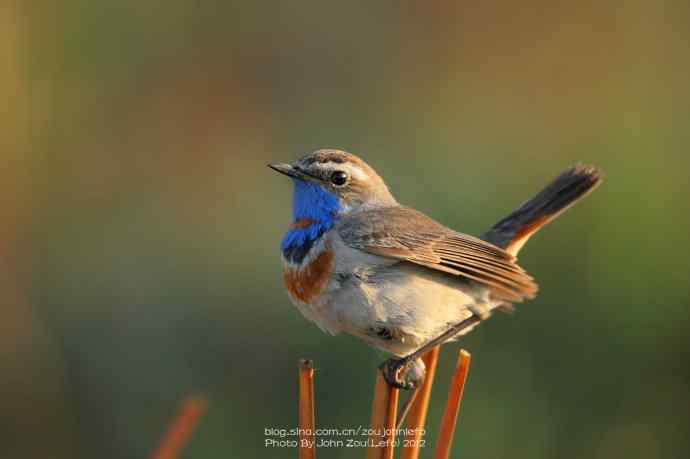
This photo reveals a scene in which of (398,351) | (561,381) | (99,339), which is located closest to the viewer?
(398,351)

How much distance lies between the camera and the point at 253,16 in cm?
749

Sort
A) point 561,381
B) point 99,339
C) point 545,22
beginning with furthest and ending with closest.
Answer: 1. point 545,22
2. point 99,339
3. point 561,381

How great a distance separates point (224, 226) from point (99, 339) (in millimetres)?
1339

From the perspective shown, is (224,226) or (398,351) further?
(224,226)

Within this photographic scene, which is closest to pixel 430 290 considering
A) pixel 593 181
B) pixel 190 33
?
pixel 593 181

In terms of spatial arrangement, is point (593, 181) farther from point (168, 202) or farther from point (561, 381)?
point (168, 202)

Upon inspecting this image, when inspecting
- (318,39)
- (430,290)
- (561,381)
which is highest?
(318,39)

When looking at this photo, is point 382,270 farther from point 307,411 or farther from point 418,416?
point 307,411

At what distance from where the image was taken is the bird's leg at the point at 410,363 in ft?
10.7

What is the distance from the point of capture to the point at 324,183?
4.26 meters

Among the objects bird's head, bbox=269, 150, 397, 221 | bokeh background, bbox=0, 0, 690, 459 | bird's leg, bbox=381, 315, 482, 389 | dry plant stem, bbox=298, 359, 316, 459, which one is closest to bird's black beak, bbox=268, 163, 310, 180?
bird's head, bbox=269, 150, 397, 221

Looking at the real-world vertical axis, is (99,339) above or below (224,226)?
below

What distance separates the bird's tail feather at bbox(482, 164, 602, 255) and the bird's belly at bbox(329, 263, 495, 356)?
0.82m

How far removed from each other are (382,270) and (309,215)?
1.68 ft
